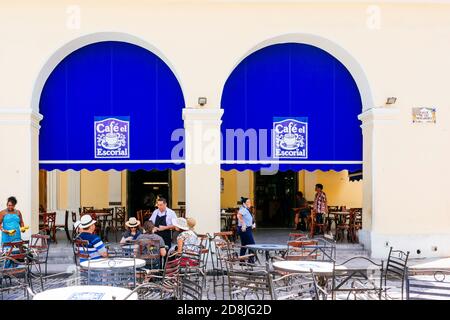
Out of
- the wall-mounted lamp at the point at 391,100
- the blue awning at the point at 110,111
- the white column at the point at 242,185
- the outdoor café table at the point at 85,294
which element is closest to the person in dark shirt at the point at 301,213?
the white column at the point at 242,185

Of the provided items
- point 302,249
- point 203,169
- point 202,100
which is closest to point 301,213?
point 203,169

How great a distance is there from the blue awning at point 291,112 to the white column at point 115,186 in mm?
7301

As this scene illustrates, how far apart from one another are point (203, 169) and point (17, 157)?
4.14 meters

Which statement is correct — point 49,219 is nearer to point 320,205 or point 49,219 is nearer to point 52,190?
point 52,190

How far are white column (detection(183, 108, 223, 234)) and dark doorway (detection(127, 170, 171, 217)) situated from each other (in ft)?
24.0

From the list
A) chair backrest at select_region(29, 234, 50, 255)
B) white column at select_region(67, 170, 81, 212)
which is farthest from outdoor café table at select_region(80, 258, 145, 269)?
white column at select_region(67, 170, 81, 212)

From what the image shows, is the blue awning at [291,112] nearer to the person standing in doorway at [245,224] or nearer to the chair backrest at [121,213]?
the person standing in doorway at [245,224]

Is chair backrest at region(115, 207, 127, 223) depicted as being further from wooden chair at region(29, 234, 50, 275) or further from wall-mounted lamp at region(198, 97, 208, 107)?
wall-mounted lamp at region(198, 97, 208, 107)

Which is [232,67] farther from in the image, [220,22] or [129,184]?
[129,184]

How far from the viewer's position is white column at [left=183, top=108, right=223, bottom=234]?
1129 cm

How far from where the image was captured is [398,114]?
11.5 meters

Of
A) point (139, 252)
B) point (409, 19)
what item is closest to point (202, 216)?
point (139, 252)

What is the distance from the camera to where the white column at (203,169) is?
11289mm

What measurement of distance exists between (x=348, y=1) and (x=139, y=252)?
24.1 ft
